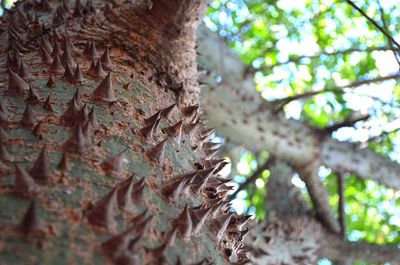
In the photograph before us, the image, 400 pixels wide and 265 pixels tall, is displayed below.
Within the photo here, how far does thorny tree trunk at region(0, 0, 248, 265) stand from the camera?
2.44ft

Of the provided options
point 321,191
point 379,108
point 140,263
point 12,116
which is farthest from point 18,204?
point 379,108

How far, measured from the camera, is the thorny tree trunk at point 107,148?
745mm

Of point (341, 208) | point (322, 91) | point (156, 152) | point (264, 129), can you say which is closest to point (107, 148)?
point (156, 152)

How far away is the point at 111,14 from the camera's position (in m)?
1.75

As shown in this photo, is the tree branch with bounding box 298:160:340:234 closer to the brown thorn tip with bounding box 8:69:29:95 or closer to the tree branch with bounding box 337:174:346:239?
the tree branch with bounding box 337:174:346:239

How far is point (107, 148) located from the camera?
3.38ft

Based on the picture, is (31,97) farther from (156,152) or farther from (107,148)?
(156,152)

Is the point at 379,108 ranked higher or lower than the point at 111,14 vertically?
lower

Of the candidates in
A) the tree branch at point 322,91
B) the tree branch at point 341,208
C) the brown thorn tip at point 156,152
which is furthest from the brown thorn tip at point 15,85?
the tree branch at point 341,208

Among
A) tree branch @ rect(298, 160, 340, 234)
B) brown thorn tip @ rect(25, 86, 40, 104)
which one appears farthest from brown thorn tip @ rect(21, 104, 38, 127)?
tree branch @ rect(298, 160, 340, 234)

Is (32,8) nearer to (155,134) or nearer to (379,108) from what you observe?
(155,134)

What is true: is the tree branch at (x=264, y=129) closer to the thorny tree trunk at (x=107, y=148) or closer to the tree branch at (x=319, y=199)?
the tree branch at (x=319, y=199)

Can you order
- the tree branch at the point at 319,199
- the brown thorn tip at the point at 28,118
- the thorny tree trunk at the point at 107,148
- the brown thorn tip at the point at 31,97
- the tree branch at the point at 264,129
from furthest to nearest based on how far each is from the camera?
the tree branch at the point at 319,199 < the tree branch at the point at 264,129 < the brown thorn tip at the point at 31,97 < the brown thorn tip at the point at 28,118 < the thorny tree trunk at the point at 107,148

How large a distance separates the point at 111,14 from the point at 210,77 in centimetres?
212
